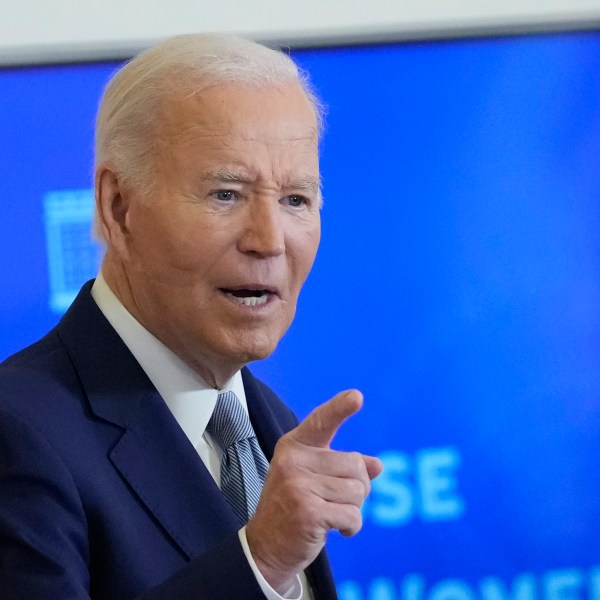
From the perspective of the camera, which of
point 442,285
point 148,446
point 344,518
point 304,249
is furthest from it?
point 442,285

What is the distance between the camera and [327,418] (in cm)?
119

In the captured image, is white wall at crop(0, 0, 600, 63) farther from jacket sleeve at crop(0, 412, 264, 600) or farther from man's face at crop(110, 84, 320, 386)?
jacket sleeve at crop(0, 412, 264, 600)

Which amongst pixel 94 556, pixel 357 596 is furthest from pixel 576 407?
pixel 94 556

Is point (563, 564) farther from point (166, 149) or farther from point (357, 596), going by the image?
point (166, 149)

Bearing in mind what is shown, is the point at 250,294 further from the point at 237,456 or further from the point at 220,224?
the point at 237,456

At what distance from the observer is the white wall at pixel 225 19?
7.86 feet

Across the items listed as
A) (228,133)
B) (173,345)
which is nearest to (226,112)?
(228,133)

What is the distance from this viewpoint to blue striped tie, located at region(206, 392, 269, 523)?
145 centimetres

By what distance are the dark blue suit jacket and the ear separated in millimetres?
84

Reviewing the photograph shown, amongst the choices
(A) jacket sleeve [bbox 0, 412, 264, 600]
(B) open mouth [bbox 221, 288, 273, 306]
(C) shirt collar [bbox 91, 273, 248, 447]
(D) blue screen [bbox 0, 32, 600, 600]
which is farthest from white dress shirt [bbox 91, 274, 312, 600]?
(D) blue screen [bbox 0, 32, 600, 600]

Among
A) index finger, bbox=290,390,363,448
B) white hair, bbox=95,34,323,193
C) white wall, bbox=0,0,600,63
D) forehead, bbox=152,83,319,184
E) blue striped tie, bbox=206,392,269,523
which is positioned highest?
white wall, bbox=0,0,600,63

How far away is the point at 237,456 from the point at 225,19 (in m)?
1.24

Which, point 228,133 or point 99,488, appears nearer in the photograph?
point 99,488

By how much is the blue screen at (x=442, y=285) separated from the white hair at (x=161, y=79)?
922 millimetres
